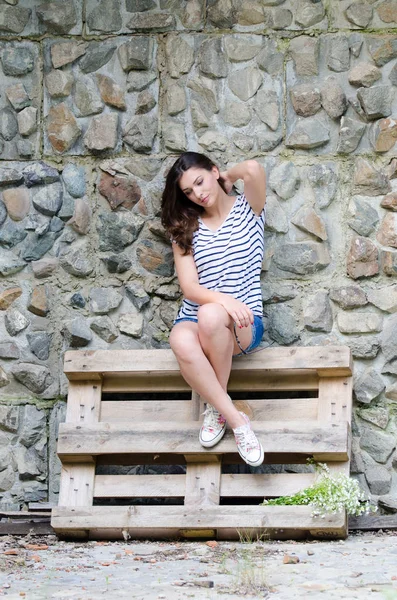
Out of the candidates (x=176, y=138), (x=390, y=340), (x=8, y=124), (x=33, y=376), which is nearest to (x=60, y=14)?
(x=8, y=124)

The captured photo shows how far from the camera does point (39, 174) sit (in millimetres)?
4602

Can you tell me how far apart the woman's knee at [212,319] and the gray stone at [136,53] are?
135 cm

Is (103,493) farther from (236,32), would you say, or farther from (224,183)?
(236,32)

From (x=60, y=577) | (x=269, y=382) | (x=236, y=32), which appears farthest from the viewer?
(x=236, y=32)

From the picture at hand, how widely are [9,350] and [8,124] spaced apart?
1.11 metres

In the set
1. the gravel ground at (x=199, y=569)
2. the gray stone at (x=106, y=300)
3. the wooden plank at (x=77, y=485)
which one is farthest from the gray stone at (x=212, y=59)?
the gravel ground at (x=199, y=569)

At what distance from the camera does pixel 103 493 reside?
412cm

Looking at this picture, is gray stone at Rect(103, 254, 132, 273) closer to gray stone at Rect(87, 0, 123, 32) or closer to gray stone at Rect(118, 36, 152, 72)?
gray stone at Rect(118, 36, 152, 72)

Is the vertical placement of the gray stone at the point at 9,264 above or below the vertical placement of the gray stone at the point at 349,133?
below

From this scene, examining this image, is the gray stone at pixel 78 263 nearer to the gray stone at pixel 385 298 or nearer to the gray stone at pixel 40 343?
the gray stone at pixel 40 343

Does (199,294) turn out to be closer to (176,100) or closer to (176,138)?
(176,138)

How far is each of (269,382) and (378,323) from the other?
22.8 inches

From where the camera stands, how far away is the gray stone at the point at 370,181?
4.40 metres

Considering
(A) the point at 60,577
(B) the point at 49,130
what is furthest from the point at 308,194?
(A) the point at 60,577
